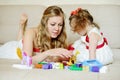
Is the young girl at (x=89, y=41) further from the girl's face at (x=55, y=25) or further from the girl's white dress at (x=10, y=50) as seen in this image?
the girl's white dress at (x=10, y=50)

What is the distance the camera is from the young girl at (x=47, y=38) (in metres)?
2.01

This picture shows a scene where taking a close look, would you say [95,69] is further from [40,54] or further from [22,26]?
[22,26]

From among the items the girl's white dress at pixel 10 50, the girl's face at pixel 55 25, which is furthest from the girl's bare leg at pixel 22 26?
the girl's face at pixel 55 25

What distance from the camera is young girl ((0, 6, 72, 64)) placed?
2.01 metres

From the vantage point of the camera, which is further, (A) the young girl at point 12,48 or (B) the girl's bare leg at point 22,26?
(B) the girl's bare leg at point 22,26

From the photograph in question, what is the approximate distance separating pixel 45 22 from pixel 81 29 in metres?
0.29

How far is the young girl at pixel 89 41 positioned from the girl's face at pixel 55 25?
129mm

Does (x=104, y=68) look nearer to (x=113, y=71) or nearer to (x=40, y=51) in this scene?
(x=113, y=71)

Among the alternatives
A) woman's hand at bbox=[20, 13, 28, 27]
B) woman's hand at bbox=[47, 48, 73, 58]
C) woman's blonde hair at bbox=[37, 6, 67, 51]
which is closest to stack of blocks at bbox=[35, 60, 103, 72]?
woman's hand at bbox=[47, 48, 73, 58]
